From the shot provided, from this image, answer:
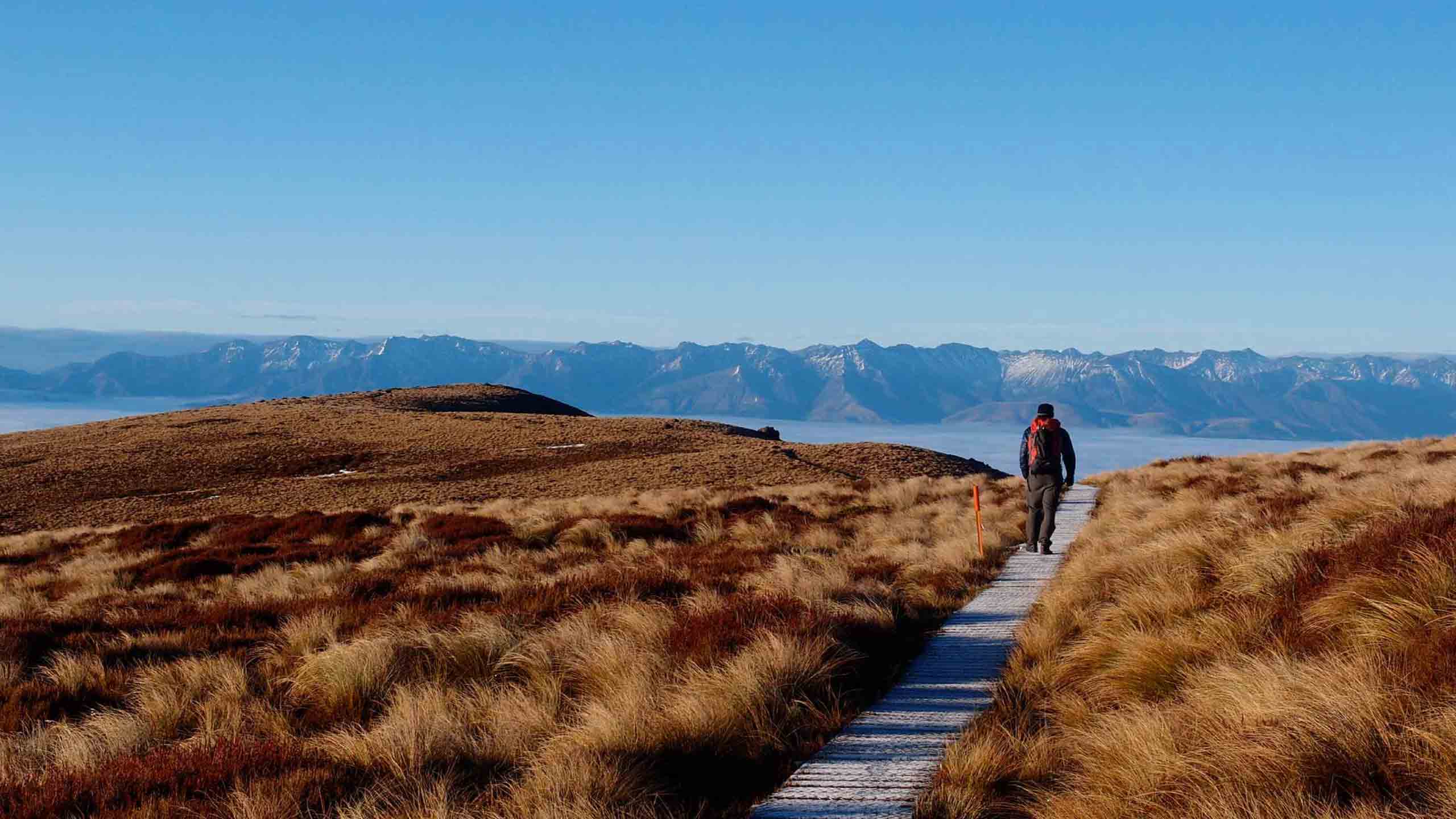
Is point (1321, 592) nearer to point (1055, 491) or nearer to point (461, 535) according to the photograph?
point (1055, 491)

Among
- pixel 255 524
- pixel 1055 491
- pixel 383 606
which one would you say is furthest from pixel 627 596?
pixel 255 524

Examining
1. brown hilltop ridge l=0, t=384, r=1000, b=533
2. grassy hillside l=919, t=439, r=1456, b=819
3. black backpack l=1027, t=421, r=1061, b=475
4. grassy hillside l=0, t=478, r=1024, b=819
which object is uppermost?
black backpack l=1027, t=421, r=1061, b=475

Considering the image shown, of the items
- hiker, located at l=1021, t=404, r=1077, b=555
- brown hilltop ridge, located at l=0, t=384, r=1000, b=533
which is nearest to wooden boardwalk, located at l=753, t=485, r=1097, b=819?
hiker, located at l=1021, t=404, r=1077, b=555

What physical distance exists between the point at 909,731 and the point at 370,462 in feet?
166

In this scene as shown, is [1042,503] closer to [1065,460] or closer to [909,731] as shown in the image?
[1065,460]

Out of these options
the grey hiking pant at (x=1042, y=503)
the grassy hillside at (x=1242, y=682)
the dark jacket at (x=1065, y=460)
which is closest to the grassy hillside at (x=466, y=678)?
the grey hiking pant at (x=1042, y=503)

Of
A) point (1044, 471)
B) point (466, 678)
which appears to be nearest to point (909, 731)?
point (466, 678)

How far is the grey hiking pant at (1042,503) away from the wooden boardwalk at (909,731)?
163 inches

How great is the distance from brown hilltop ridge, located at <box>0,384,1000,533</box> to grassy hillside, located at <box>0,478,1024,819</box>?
2399cm

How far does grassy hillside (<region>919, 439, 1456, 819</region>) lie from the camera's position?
4.42 m

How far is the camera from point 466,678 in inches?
320

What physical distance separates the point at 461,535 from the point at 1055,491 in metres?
11.6

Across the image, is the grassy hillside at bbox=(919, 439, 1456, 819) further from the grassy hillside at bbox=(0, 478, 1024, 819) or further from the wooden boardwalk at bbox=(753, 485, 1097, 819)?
the grassy hillside at bbox=(0, 478, 1024, 819)

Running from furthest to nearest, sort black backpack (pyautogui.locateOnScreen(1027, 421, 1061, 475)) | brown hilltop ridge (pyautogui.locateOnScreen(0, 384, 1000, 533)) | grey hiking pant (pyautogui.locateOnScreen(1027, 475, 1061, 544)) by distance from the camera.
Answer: brown hilltop ridge (pyautogui.locateOnScreen(0, 384, 1000, 533)) < black backpack (pyautogui.locateOnScreen(1027, 421, 1061, 475)) < grey hiking pant (pyautogui.locateOnScreen(1027, 475, 1061, 544))
